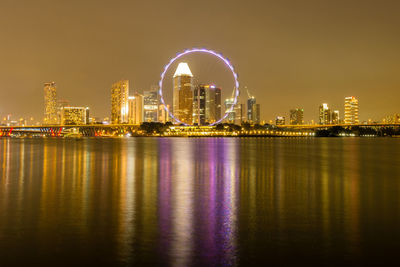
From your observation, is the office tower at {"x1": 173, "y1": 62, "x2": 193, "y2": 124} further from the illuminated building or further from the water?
the water

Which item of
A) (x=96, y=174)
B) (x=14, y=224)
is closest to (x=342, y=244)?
(x=14, y=224)

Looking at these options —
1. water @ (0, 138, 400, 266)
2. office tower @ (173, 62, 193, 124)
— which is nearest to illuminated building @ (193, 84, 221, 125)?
office tower @ (173, 62, 193, 124)

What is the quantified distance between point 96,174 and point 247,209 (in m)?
12.8

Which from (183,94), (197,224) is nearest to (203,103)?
(183,94)

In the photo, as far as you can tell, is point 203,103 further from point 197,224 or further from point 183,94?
point 197,224

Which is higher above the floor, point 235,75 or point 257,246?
point 235,75

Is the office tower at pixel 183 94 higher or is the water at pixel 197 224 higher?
the office tower at pixel 183 94

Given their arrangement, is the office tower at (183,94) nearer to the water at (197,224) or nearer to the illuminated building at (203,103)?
the illuminated building at (203,103)

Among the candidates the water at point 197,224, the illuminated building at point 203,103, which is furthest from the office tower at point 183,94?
the water at point 197,224

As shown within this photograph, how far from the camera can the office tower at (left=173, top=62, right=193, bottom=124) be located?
169m

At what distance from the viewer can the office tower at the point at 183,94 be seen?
169 meters

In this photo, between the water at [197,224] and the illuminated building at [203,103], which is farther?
the illuminated building at [203,103]

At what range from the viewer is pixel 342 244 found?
803cm

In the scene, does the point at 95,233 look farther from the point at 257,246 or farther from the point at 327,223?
the point at 327,223
